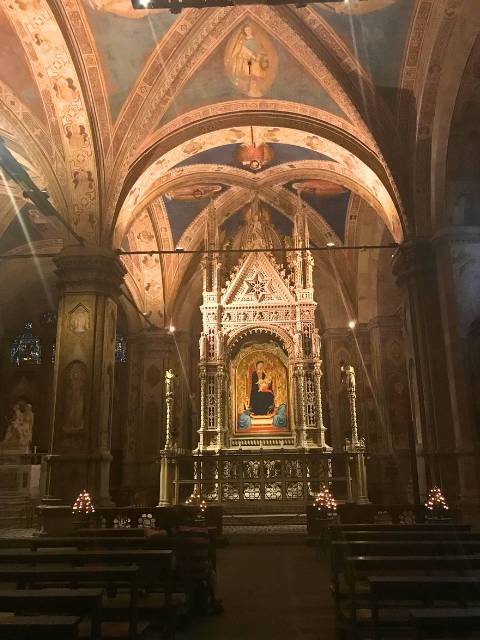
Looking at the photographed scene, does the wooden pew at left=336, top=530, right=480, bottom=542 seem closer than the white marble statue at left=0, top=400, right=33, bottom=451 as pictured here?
Yes

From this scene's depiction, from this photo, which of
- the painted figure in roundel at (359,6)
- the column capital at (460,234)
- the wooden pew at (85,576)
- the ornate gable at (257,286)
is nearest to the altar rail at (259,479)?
the ornate gable at (257,286)

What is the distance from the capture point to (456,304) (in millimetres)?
10742

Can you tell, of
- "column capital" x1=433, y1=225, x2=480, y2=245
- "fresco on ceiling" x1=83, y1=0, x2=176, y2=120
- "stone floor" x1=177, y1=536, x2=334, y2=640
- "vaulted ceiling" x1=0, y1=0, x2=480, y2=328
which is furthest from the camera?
"column capital" x1=433, y1=225, x2=480, y2=245

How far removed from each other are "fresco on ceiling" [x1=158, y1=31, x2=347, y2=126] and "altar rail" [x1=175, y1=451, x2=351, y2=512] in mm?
8579

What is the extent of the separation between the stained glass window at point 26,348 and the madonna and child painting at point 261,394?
360 inches

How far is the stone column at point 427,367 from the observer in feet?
34.4

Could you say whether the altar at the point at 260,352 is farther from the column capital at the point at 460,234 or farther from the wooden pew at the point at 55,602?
the wooden pew at the point at 55,602

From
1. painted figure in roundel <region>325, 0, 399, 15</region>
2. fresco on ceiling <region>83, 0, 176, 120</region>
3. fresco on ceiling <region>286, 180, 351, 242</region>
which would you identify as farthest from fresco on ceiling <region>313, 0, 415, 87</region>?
fresco on ceiling <region>286, 180, 351, 242</region>

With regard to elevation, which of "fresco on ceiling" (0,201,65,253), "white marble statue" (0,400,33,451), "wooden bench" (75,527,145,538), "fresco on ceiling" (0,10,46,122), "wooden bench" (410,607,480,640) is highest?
"fresco on ceiling" (0,10,46,122)

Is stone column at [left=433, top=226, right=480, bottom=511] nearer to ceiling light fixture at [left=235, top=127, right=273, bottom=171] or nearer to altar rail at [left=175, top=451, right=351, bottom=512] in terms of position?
altar rail at [left=175, top=451, right=351, bottom=512]

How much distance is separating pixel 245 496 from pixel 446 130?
10213mm

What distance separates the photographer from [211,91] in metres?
12.6

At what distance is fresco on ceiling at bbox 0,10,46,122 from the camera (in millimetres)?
10789

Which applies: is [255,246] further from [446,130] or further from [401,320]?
[446,130]
